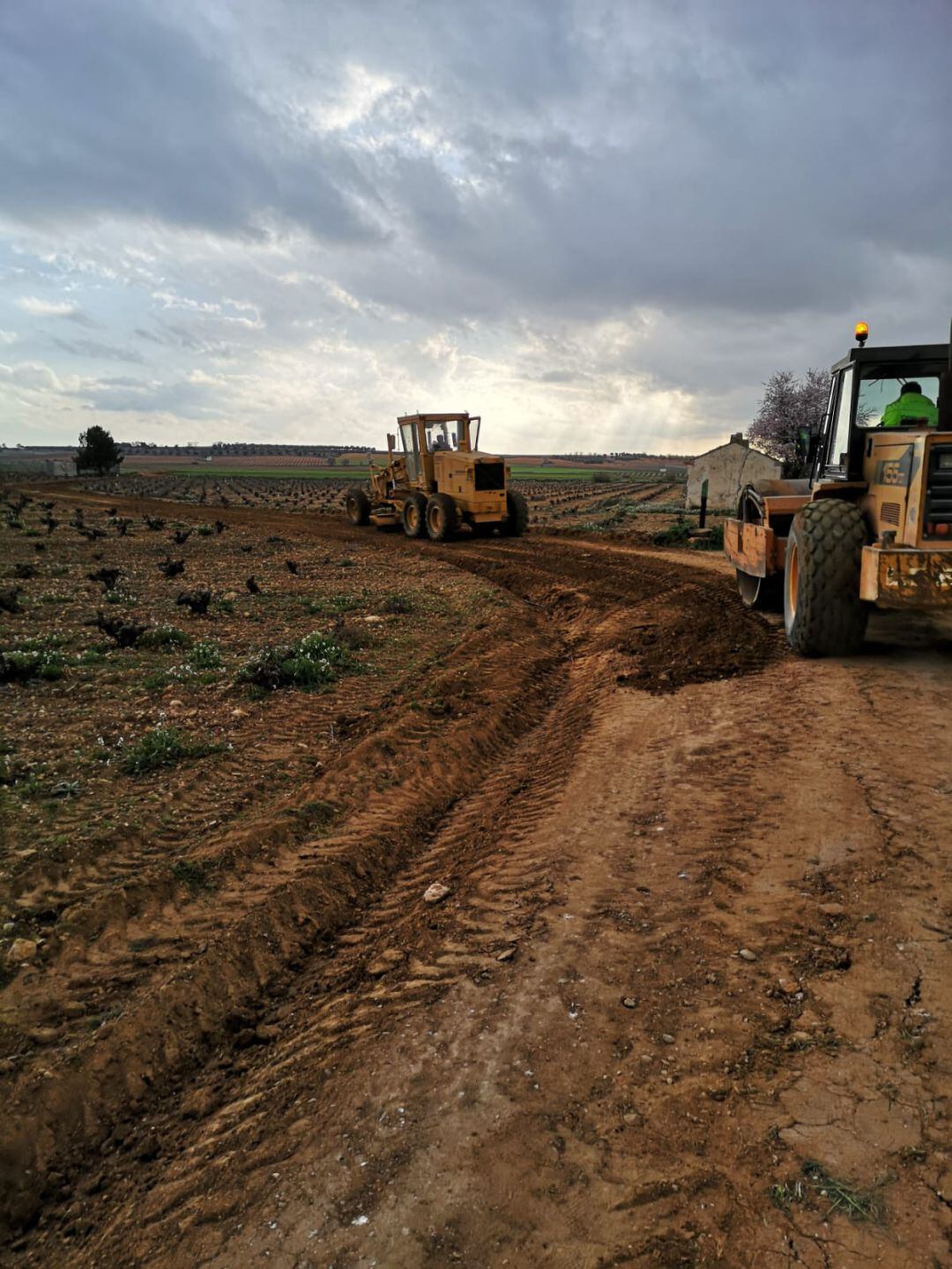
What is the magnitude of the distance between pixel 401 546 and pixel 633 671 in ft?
46.0

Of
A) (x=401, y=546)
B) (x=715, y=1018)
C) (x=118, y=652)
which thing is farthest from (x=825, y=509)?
(x=401, y=546)

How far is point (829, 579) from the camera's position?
787cm

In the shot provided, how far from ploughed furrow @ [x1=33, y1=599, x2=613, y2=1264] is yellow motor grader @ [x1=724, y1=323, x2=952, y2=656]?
382cm

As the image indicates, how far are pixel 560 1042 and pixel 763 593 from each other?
30.4ft

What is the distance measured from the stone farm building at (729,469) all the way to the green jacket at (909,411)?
23.0 meters

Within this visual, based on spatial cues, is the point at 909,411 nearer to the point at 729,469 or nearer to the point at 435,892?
the point at 435,892

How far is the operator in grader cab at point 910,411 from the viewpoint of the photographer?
8.37 meters

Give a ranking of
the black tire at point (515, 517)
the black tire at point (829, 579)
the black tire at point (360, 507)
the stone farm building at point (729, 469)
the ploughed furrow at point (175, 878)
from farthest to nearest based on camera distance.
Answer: the stone farm building at point (729, 469) → the black tire at point (360, 507) → the black tire at point (515, 517) → the black tire at point (829, 579) → the ploughed furrow at point (175, 878)

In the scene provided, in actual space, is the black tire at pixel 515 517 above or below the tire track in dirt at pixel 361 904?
above

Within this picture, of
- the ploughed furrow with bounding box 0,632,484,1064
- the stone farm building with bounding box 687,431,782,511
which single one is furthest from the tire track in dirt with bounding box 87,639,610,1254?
the stone farm building with bounding box 687,431,782,511

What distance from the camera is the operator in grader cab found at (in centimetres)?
837

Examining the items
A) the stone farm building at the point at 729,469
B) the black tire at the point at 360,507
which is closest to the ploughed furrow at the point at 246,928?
the black tire at the point at 360,507

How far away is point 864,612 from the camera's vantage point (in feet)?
26.3

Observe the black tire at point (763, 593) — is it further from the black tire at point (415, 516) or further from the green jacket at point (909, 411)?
the black tire at point (415, 516)
